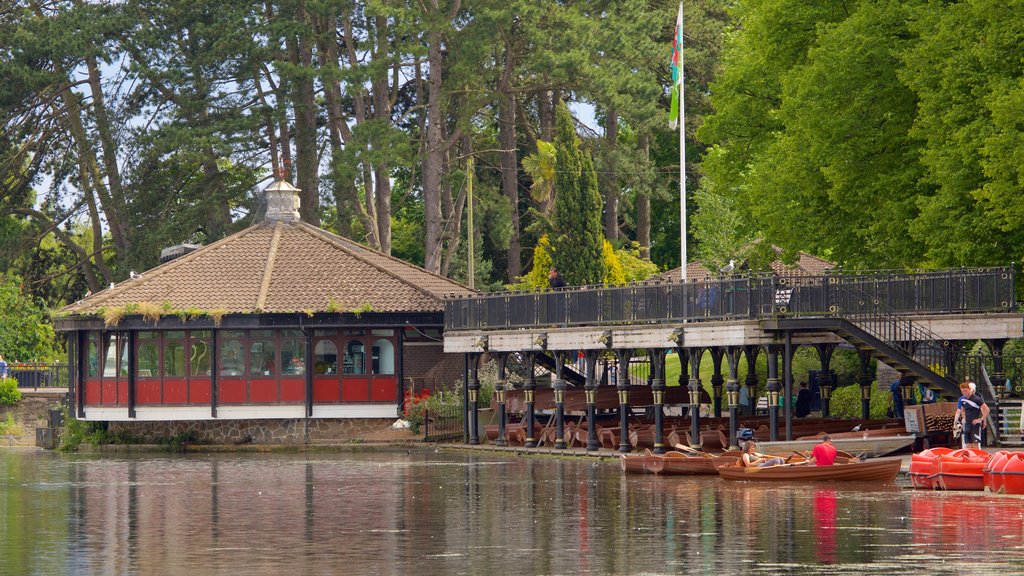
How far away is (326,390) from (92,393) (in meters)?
7.69

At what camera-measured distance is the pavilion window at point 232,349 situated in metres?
53.8

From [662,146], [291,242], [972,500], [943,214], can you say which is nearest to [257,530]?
[972,500]

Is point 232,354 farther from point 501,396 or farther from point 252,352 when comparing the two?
point 501,396

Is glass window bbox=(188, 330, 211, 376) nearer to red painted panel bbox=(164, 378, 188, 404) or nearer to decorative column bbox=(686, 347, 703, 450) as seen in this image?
red painted panel bbox=(164, 378, 188, 404)

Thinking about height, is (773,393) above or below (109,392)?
below

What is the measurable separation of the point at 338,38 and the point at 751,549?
60.5 meters

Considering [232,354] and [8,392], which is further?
[8,392]

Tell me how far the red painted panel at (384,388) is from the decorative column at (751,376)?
36.9 ft

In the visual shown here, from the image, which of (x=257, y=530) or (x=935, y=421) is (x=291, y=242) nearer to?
(x=935, y=421)

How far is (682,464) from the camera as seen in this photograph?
3750cm

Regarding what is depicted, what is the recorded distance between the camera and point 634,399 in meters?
48.2

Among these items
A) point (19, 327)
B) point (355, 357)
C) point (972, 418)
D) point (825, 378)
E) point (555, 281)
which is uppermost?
point (555, 281)

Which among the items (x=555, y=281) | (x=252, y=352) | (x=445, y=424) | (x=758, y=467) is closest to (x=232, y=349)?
(x=252, y=352)

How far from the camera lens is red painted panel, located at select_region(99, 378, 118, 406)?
178ft
